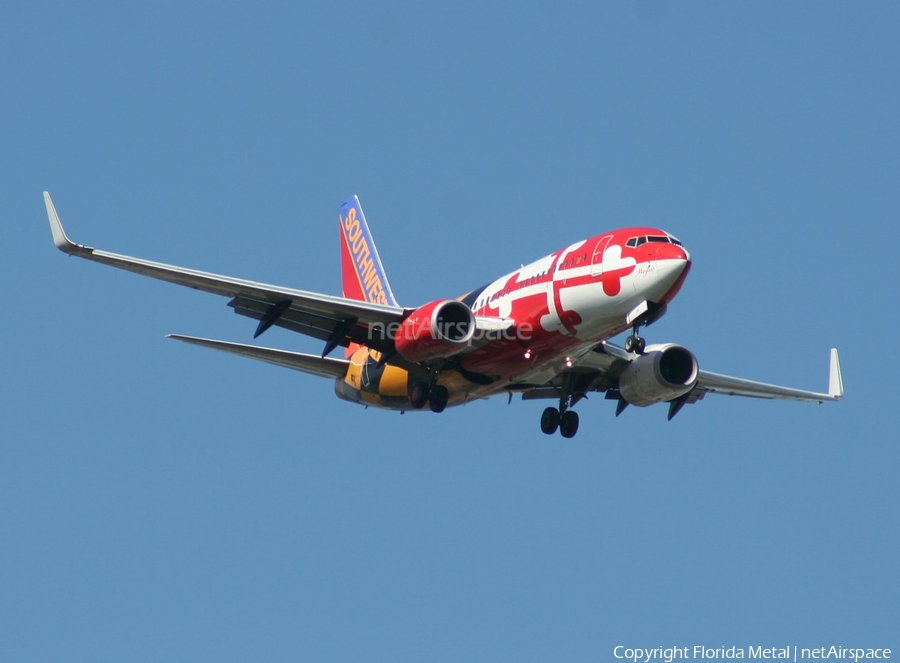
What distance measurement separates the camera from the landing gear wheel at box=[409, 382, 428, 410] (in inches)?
1689

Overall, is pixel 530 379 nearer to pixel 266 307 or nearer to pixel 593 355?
pixel 593 355

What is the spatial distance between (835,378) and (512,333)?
14.8 meters

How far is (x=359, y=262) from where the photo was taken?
53000mm

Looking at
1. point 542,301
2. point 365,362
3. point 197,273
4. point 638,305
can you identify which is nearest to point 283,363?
point 365,362

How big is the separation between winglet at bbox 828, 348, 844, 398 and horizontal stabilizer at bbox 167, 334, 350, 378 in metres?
16.3

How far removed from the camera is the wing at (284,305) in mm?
38531

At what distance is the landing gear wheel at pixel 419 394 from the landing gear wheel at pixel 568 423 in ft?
15.6

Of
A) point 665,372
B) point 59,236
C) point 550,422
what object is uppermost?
point 665,372

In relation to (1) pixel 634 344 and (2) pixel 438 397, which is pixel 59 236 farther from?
(1) pixel 634 344

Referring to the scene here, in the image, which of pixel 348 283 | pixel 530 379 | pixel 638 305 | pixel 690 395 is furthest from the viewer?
pixel 348 283

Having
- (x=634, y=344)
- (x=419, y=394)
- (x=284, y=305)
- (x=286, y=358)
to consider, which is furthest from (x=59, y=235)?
(x=634, y=344)

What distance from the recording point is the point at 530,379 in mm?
43375

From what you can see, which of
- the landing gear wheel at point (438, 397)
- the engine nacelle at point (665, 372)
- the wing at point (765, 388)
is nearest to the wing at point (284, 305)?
the landing gear wheel at point (438, 397)

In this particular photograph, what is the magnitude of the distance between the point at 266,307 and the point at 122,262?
173 inches
